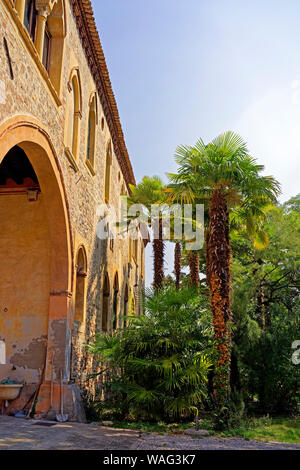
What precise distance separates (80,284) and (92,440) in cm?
526

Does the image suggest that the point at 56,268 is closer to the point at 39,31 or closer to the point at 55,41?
the point at 39,31

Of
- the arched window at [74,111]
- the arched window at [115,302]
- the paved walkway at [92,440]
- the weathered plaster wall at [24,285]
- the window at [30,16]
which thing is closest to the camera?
the paved walkway at [92,440]

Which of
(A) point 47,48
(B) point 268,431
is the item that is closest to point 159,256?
(B) point 268,431

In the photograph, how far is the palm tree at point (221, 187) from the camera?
32.9 ft

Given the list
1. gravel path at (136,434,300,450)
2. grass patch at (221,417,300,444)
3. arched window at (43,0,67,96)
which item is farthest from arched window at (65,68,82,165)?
grass patch at (221,417,300,444)

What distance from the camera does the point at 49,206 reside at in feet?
32.3

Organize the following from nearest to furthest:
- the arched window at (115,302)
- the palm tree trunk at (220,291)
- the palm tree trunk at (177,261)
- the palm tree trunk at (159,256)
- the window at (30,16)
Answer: the window at (30,16)
the palm tree trunk at (220,291)
the palm tree trunk at (159,256)
the arched window at (115,302)
the palm tree trunk at (177,261)

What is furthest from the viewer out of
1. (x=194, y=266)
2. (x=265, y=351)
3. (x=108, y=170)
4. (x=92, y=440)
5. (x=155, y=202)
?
(x=194, y=266)

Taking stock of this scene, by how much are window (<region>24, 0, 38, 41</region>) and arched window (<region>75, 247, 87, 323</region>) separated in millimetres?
5455

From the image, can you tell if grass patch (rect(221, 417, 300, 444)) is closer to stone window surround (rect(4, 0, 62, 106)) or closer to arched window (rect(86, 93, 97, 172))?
stone window surround (rect(4, 0, 62, 106))

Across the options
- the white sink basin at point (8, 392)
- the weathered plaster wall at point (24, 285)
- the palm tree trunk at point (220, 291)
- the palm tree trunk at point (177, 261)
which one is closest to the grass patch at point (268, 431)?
the palm tree trunk at point (220, 291)

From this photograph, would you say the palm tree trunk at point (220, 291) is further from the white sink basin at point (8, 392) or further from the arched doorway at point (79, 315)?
the white sink basin at point (8, 392)

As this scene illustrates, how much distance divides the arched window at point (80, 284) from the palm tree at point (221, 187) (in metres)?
3.19
